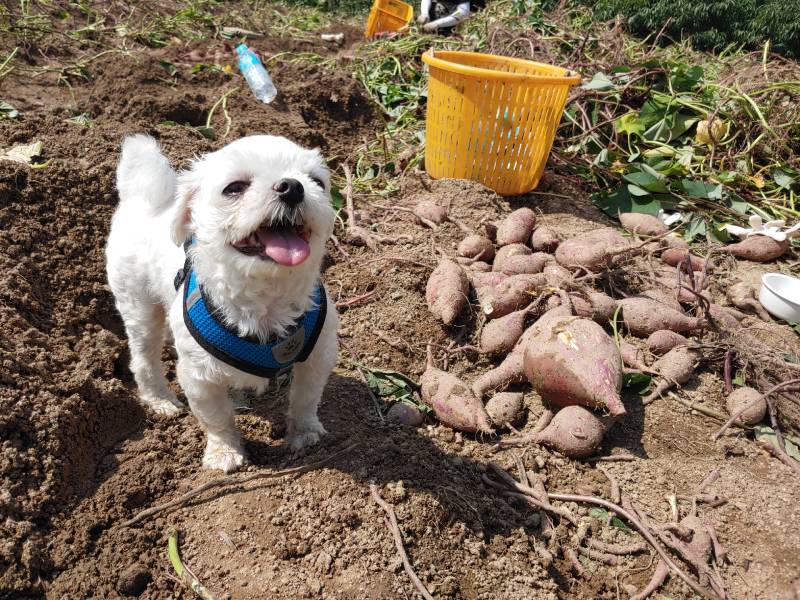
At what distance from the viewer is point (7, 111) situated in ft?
14.2

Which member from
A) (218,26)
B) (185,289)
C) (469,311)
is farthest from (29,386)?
(218,26)

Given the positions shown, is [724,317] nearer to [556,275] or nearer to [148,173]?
[556,275]

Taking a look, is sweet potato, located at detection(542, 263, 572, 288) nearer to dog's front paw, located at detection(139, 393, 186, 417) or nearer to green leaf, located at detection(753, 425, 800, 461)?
green leaf, located at detection(753, 425, 800, 461)

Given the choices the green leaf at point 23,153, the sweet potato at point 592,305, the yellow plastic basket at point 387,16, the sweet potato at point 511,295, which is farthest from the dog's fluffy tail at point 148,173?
the yellow plastic basket at point 387,16

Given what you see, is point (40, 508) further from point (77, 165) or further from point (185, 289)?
point (77, 165)

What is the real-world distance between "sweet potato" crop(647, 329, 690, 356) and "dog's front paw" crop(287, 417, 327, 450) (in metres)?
1.80

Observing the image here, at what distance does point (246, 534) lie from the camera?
211 centimetres

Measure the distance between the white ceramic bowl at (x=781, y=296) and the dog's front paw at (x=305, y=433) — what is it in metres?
2.89

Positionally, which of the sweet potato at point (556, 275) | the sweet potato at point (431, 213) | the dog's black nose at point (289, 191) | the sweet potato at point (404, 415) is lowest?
the sweet potato at point (404, 415)

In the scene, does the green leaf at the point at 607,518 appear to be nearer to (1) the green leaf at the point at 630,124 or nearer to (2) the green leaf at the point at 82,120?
(1) the green leaf at the point at 630,124

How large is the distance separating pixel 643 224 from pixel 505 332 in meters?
1.70

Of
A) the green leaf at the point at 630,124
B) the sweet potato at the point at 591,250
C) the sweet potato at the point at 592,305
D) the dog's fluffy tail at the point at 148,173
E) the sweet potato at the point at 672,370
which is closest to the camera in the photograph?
the dog's fluffy tail at the point at 148,173

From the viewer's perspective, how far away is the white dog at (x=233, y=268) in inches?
72.8

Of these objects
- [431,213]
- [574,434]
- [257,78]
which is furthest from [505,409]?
[257,78]
